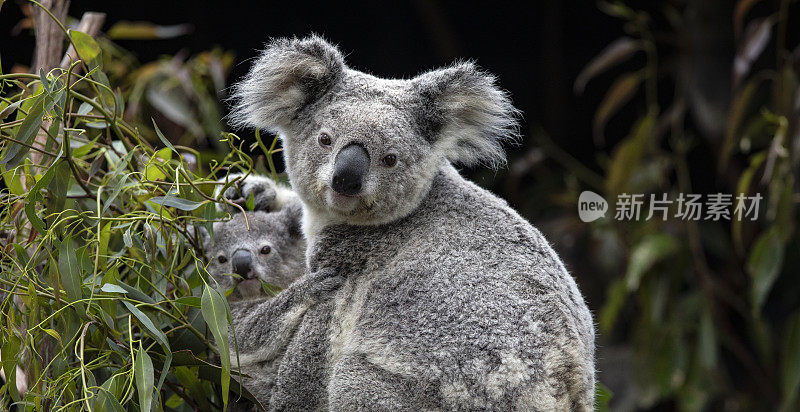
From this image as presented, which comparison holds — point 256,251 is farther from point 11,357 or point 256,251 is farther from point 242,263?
point 11,357

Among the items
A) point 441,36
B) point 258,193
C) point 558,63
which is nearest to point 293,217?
point 258,193

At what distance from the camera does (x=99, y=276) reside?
1840 millimetres

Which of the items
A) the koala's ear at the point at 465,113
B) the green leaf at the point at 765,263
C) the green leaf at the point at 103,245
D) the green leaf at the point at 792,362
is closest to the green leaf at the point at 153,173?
the green leaf at the point at 103,245

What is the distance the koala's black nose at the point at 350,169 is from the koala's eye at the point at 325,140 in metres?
0.08

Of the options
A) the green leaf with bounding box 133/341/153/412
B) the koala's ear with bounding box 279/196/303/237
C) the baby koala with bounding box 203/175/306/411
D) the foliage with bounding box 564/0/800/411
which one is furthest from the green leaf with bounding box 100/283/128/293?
the foliage with bounding box 564/0/800/411

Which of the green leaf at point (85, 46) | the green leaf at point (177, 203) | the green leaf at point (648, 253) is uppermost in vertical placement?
the green leaf at point (85, 46)

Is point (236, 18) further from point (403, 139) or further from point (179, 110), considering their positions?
point (403, 139)

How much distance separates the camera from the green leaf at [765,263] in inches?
138

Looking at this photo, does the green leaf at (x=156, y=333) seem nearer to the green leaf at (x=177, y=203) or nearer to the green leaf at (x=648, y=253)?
the green leaf at (x=177, y=203)

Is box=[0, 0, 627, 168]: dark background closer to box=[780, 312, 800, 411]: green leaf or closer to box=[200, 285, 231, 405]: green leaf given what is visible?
box=[780, 312, 800, 411]: green leaf

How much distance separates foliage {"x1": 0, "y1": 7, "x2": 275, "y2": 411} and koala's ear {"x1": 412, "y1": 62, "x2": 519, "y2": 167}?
0.48m

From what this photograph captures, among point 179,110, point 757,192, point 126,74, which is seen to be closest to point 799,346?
point 757,192

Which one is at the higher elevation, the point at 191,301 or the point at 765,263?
the point at 191,301

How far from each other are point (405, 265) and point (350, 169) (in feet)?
0.94
